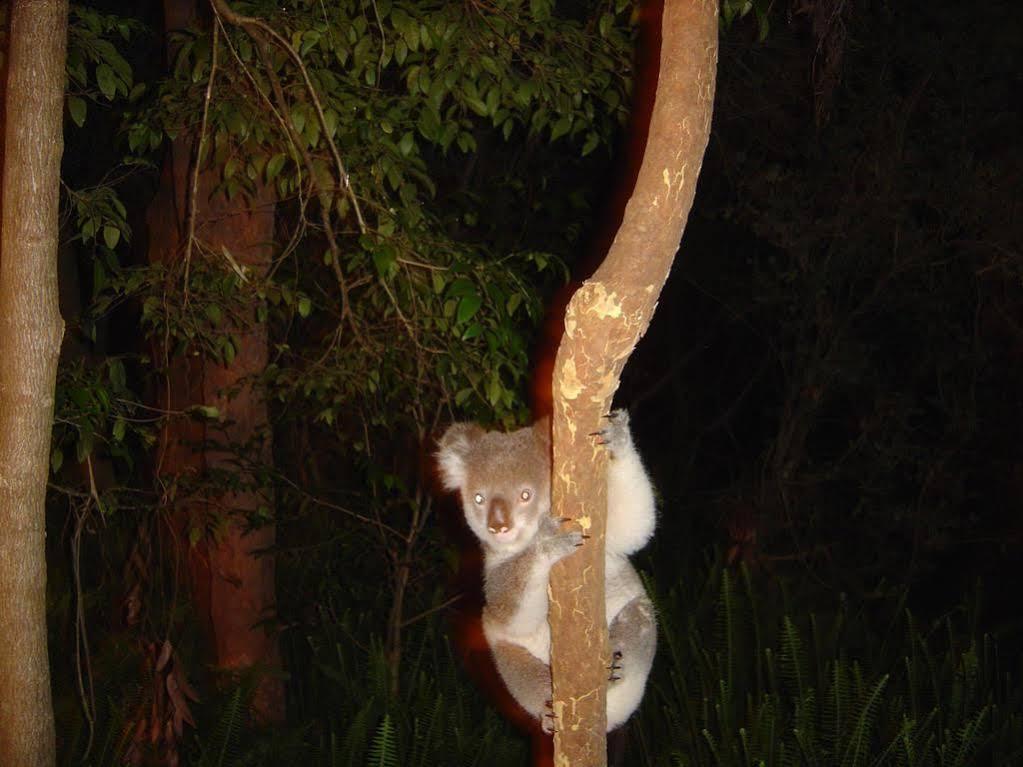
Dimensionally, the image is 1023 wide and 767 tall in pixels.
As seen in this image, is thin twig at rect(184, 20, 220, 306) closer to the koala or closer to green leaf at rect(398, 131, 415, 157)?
green leaf at rect(398, 131, 415, 157)

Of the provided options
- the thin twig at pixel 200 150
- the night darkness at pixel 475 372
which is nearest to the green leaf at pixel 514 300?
the night darkness at pixel 475 372

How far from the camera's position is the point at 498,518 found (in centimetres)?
321

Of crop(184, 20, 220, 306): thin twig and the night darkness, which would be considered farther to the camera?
the night darkness

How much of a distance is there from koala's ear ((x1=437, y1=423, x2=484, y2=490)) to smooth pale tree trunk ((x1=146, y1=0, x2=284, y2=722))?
3.53 feet

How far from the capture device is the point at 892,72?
6371 mm

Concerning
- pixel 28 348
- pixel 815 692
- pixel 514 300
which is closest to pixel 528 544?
pixel 514 300

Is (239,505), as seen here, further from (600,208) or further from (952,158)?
(952,158)

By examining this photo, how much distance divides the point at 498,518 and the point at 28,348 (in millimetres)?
1455

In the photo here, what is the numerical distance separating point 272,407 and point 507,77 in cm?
363

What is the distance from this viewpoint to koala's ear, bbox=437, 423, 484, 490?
357 centimetres

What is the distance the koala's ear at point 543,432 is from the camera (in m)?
3.26

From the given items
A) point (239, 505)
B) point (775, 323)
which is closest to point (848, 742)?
point (239, 505)

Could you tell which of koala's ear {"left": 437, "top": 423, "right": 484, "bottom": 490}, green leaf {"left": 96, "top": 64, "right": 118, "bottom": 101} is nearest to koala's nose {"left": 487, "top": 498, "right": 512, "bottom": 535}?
koala's ear {"left": 437, "top": 423, "right": 484, "bottom": 490}

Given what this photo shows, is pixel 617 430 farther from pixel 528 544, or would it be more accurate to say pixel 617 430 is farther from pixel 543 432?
pixel 543 432
